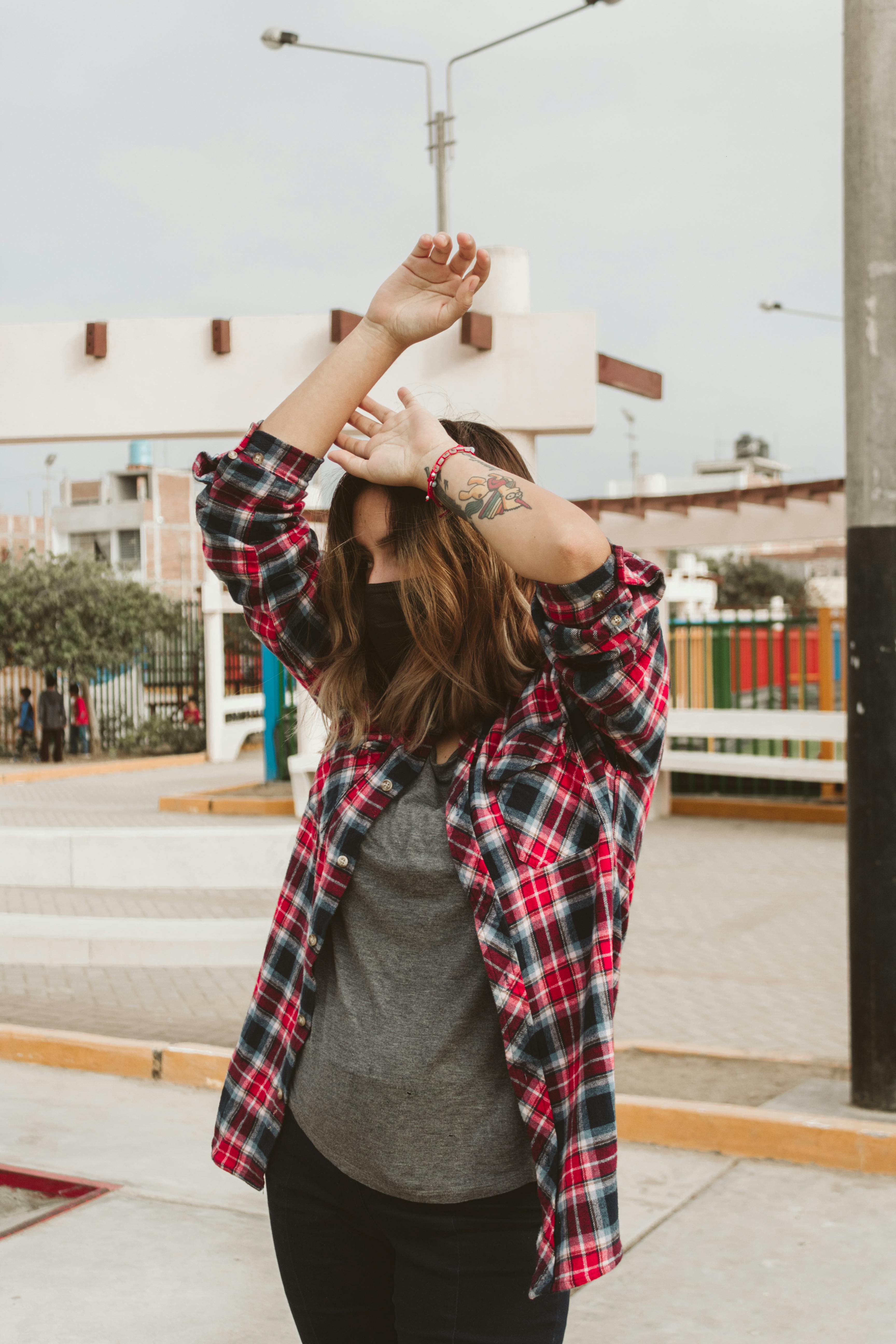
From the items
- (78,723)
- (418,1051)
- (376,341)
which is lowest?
(78,723)

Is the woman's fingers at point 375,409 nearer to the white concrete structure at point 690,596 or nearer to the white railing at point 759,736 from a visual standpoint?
the white railing at point 759,736

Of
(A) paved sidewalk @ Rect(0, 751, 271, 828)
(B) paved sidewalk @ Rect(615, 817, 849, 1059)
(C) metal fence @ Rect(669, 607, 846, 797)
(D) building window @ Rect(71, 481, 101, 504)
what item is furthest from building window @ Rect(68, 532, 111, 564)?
(B) paved sidewalk @ Rect(615, 817, 849, 1059)

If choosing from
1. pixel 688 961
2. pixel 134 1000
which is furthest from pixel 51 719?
pixel 688 961

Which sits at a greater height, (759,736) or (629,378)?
(629,378)

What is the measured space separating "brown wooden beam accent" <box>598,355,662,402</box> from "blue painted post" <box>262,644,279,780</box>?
297 inches

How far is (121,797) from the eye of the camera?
1591cm

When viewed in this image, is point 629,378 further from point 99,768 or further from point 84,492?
point 84,492

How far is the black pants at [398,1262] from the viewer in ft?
4.96

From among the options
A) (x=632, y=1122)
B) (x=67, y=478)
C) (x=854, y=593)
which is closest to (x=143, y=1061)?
(x=632, y=1122)

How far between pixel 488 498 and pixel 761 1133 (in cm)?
317

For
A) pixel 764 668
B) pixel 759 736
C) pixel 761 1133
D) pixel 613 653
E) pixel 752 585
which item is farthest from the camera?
pixel 752 585

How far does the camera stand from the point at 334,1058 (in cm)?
158

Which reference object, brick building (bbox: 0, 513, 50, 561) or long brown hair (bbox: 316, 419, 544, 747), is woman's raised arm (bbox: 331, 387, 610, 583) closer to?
long brown hair (bbox: 316, 419, 544, 747)

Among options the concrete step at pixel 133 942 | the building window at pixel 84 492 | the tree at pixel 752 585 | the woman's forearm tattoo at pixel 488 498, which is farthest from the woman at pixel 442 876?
the building window at pixel 84 492
